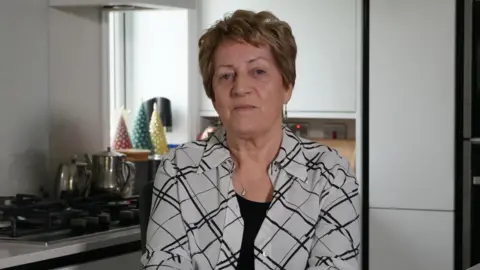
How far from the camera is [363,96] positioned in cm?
367

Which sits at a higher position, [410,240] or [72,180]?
[72,180]

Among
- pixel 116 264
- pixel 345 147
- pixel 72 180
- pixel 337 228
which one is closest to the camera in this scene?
pixel 337 228

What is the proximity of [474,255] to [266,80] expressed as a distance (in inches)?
73.5

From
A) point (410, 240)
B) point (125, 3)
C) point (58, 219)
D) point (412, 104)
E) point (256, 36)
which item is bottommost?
point (410, 240)

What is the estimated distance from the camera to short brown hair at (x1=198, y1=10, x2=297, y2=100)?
78.1 inches

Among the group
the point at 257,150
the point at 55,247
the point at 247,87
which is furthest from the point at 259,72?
the point at 55,247

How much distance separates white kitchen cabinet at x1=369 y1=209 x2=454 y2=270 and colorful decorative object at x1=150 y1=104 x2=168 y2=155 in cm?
91

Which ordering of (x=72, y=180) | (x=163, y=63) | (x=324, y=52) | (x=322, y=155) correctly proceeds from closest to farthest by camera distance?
(x=322, y=155), (x=72, y=180), (x=324, y=52), (x=163, y=63)

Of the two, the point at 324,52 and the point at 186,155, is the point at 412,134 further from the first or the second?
the point at 186,155

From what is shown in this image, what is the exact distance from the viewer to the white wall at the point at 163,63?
4039mm

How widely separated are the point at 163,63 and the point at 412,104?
1.16 meters

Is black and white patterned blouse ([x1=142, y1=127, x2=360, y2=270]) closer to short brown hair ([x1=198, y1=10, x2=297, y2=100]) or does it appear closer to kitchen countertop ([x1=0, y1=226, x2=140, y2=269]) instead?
short brown hair ([x1=198, y1=10, x2=297, y2=100])

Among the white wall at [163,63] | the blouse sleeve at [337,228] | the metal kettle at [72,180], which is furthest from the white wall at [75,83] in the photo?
the blouse sleeve at [337,228]

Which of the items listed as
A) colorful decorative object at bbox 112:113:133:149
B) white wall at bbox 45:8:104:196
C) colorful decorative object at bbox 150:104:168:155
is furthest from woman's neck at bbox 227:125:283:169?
colorful decorative object at bbox 150:104:168:155
